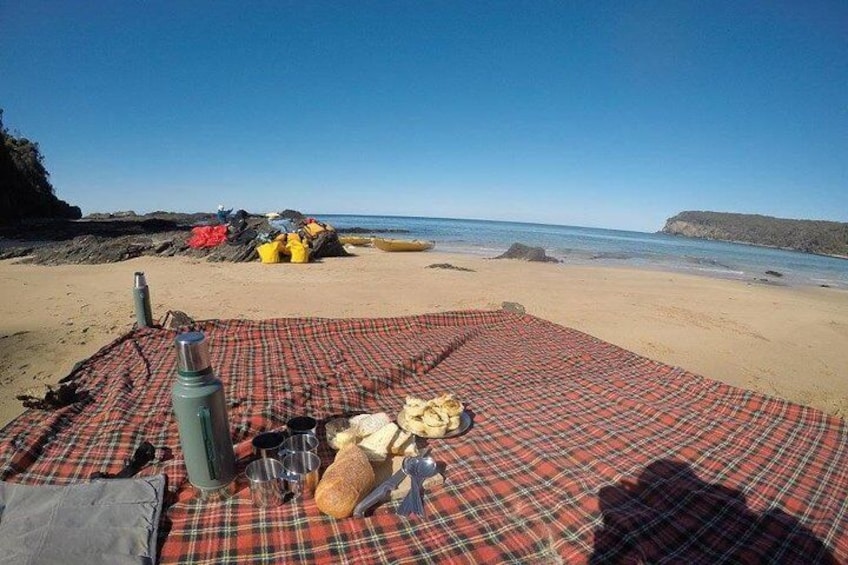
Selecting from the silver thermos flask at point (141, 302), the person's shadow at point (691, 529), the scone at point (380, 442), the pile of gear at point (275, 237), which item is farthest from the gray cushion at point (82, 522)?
the pile of gear at point (275, 237)

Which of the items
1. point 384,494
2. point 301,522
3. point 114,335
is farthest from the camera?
point 114,335

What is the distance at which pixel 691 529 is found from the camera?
5.75 ft

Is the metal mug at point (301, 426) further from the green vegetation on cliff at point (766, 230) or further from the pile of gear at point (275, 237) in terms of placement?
the green vegetation on cliff at point (766, 230)

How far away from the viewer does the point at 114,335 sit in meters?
5.76

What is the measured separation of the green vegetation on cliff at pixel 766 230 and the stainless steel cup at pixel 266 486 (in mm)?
72825

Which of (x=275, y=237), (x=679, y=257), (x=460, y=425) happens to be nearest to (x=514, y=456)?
(x=460, y=425)

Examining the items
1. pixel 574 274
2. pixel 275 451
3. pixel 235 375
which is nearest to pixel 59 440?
pixel 235 375

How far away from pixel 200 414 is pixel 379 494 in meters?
0.81

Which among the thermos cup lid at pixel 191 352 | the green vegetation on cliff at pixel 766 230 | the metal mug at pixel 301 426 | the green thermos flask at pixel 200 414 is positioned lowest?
the green vegetation on cliff at pixel 766 230

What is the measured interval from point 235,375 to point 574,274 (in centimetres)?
1366

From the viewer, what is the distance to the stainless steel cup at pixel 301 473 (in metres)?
1.81

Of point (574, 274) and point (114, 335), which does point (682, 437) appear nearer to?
point (114, 335)

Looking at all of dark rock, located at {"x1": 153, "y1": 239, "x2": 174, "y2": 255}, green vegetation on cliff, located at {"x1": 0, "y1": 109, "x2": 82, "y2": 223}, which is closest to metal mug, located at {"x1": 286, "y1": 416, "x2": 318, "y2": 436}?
dark rock, located at {"x1": 153, "y1": 239, "x2": 174, "y2": 255}

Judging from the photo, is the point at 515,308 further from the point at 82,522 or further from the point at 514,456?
the point at 82,522
